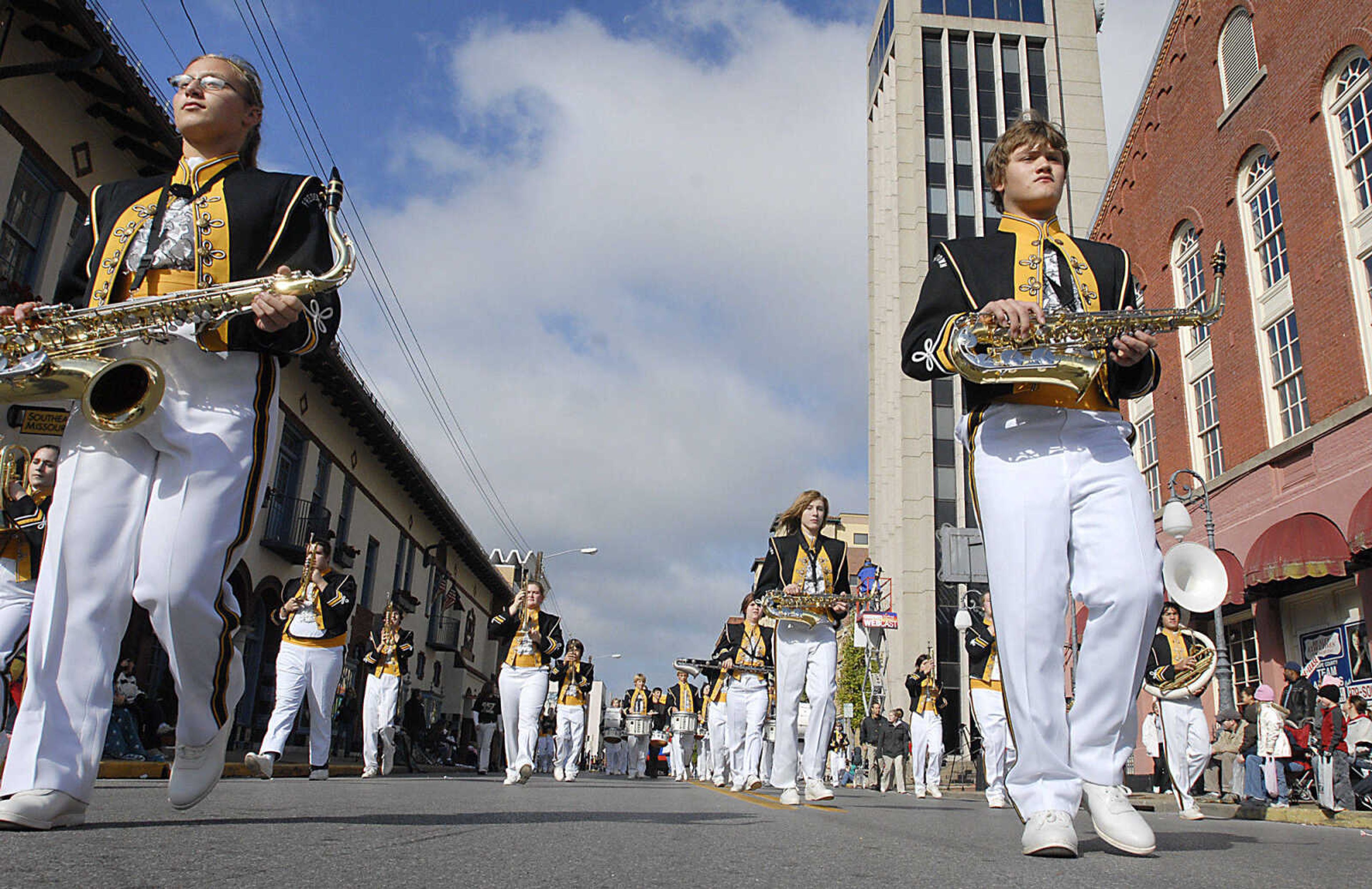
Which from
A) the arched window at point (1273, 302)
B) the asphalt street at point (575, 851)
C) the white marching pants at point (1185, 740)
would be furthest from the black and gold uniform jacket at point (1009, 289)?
the arched window at point (1273, 302)

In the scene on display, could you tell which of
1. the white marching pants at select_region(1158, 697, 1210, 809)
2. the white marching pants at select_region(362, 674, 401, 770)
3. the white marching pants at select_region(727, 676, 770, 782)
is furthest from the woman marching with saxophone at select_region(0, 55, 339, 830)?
the white marching pants at select_region(362, 674, 401, 770)

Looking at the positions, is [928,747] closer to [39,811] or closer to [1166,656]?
[1166,656]

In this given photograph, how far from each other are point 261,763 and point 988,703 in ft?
29.4

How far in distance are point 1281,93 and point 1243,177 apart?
216 centimetres

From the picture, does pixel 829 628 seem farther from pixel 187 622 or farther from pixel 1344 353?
pixel 1344 353

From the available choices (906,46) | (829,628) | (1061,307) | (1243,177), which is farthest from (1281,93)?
(906,46)

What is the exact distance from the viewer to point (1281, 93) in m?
21.0

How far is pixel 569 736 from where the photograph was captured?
55.3 feet

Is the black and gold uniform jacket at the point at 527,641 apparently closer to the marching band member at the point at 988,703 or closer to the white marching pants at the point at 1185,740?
the marching band member at the point at 988,703

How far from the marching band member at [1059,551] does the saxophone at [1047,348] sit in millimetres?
60

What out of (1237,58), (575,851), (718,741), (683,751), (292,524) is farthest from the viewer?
(683,751)

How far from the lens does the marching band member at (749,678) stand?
1355cm

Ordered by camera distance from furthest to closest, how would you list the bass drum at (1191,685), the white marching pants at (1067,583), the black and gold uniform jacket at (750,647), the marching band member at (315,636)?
the black and gold uniform jacket at (750,647) → the bass drum at (1191,685) → the marching band member at (315,636) → the white marching pants at (1067,583)

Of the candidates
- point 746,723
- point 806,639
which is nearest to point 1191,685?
point 806,639
